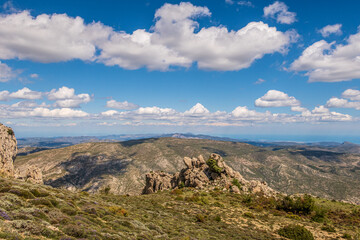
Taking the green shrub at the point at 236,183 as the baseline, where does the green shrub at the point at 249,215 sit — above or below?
above

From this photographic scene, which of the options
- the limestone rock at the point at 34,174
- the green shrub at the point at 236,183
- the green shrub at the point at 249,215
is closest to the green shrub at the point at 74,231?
the green shrub at the point at 249,215

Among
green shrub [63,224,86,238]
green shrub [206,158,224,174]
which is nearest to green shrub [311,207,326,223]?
green shrub [206,158,224,174]

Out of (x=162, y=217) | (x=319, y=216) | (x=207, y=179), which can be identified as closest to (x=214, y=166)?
(x=207, y=179)

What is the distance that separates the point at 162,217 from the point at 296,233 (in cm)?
2233

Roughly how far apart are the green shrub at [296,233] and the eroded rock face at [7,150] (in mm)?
68171

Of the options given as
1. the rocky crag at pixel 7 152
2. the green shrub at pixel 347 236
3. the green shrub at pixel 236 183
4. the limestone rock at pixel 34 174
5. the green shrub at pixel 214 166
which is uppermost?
the rocky crag at pixel 7 152

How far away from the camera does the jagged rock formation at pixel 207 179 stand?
64.8 metres

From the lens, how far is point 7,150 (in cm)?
5931

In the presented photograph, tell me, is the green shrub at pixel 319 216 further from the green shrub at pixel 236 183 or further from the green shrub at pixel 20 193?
the green shrub at pixel 20 193

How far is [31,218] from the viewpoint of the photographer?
636 inches

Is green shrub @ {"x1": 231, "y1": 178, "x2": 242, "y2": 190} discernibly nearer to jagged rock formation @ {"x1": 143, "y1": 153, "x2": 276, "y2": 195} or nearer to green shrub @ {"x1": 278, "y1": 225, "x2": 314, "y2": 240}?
jagged rock formation @ {"x1": 143, "y1": 153, "x2": 276, "y2": 195}

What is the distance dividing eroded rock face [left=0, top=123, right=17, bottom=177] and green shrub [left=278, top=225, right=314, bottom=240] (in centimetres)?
6817

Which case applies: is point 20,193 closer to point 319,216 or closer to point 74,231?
point 74,231

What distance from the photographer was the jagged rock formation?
64850 millimetres
